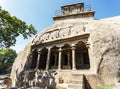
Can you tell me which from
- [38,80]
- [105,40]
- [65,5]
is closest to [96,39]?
[105,40]

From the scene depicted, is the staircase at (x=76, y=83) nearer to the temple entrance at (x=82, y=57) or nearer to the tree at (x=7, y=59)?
the temple entrance at (x=82, y=57)

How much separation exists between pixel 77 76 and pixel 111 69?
3205 mm

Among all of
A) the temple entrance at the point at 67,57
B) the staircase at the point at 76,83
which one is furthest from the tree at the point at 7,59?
the staircase at the point at 76,83

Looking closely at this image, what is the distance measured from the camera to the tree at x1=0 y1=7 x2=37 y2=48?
Answer: 16234 millimetres

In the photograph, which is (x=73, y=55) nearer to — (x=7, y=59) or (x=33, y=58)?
(x=33, y=58)

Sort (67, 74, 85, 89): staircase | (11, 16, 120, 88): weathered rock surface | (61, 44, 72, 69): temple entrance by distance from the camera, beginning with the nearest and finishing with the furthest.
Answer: (67, 74, 85, 89): staircase → (11, 16, 120, 88): weathered rock surface → (61, 44, 72, 69): temple entrance

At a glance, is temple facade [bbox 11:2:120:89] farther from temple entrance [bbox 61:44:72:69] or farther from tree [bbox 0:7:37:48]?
tree [bbox 0:7:37:48]

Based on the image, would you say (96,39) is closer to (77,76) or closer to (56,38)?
(77,76)

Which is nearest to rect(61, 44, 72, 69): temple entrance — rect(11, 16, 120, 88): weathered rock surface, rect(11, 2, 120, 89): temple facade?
rect(11, 2, 120, 89): temple facade

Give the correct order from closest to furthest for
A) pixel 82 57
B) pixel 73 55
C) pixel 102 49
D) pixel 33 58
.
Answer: pixel 102 49 → pixel 73 55 → pixel 82 57 → pixel 33 58

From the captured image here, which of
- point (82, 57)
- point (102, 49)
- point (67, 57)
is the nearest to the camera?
point (102, 49)

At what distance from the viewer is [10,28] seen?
659 inches

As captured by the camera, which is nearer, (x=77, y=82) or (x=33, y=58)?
(x=77, y=82)

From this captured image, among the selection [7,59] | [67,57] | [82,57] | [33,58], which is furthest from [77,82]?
[7,59]
